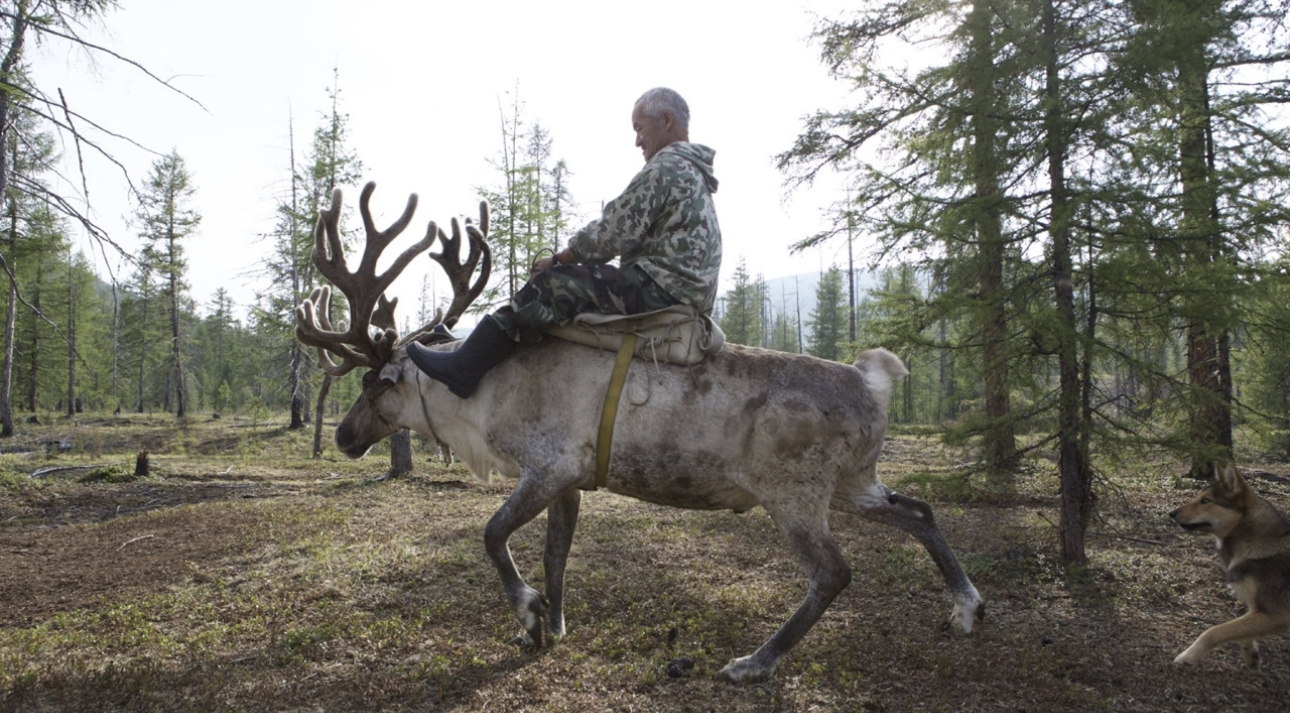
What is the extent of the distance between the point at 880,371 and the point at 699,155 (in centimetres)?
187

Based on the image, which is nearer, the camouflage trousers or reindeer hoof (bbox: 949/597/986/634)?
the camouflage trousers

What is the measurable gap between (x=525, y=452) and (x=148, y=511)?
8840 mm

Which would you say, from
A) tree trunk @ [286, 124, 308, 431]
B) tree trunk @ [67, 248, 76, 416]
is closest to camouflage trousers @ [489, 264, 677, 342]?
tree trunk @ [286, 124, 308, 431]

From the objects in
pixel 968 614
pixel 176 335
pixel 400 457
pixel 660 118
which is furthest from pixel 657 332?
pixel 176 335

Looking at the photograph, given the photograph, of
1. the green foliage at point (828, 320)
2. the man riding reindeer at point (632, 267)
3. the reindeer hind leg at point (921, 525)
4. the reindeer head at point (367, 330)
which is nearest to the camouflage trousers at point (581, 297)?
the man riding reindeer at point (632, 267)

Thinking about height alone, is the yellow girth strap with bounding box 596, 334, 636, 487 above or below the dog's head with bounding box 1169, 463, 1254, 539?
above

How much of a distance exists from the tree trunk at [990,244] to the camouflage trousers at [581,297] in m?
4.00

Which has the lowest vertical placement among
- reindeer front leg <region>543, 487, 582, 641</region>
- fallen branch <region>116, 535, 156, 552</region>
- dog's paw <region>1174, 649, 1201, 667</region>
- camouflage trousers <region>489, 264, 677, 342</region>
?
dog's paw <region>1174, 649, 1201, 667</region>

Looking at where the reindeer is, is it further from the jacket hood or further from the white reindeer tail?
the jacket hood

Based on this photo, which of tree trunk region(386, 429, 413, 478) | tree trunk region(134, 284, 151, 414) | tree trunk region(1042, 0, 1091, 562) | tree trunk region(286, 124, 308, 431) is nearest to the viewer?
tree trunk region(1042, 0, 1091, 562)

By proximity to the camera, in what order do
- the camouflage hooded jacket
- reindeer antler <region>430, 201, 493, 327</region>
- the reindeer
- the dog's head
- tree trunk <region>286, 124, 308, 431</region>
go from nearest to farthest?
the reindeer
the camouflage hooded jacket
the dog's head
reindeer antler <region>430, 201, 493, 327</region>
tree trunk <region>286, 124, 308, 431</region>

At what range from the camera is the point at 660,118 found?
4953 mm

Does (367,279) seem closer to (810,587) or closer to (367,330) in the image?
(367,330)

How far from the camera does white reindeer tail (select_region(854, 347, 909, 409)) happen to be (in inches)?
190
